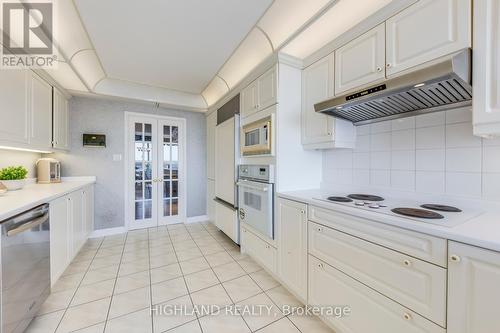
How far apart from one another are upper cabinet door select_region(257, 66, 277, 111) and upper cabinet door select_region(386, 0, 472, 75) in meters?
0.95

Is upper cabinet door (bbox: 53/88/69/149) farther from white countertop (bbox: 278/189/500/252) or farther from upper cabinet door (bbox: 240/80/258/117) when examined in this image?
white countertop (bbox: 278/189/500/252)

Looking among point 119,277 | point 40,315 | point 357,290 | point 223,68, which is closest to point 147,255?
point 119,277

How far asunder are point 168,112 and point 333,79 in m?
3.16

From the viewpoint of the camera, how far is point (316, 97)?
191 centimetres

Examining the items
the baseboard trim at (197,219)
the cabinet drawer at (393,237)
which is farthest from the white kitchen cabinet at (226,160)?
the cabinet drawer at (393,237)

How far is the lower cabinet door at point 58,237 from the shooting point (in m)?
1.81

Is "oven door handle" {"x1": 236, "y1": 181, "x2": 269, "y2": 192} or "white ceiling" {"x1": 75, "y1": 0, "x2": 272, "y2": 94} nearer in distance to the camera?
"white ceiling" {"x1": 75, "y1": 0, "x2": 272, "y2": 94}

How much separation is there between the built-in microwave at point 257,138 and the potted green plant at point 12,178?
2.31 meters

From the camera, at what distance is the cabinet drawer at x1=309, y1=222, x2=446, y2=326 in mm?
913

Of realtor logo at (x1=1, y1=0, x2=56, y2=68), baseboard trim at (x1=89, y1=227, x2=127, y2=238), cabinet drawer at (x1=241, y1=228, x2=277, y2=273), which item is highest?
realtor logo at (x1=1, y1=0, x2=56, y2=68)

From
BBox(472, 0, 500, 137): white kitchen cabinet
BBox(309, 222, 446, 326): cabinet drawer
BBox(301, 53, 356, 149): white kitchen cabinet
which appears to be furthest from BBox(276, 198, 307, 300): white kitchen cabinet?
BBox(472, 0, 500, 137): white kitchen cabinet

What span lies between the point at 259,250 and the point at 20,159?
3.04 metres

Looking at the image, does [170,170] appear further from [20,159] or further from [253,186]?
[253,186]

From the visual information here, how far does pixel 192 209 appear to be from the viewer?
4156 mm
